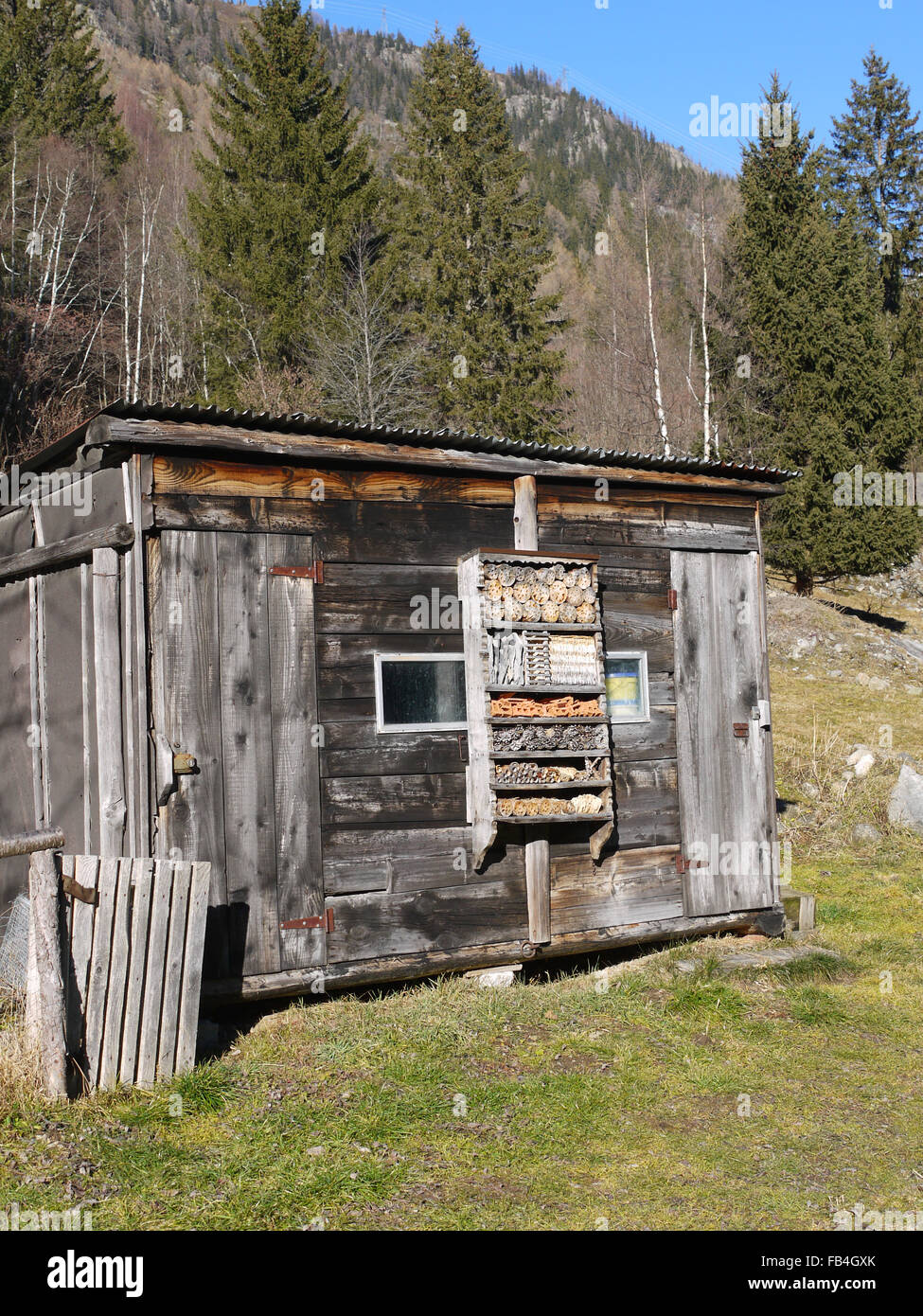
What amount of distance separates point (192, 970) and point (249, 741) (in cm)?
151

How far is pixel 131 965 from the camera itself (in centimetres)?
559

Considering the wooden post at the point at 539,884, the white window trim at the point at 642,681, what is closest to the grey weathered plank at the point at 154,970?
the wooden post at the point at 539,884

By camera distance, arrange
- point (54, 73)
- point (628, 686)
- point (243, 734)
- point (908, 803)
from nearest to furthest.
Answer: point (243, 734)
point (628, 686)
point (908, 803)
point (54, 73)

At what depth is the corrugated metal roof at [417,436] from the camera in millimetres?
6457

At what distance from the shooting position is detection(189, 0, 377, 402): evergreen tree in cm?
2556

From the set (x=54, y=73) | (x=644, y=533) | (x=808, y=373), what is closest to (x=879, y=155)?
(x=808, y=373)

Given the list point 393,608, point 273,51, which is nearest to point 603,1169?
point 393,608

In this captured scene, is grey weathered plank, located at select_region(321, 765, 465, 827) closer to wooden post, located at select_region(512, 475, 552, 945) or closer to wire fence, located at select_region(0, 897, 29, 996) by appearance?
wooden post, located at select_region(512, 475, 552, 945)

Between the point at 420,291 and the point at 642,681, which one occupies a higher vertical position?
the point at 420,291

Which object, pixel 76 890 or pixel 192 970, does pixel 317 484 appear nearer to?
pixel 76 890

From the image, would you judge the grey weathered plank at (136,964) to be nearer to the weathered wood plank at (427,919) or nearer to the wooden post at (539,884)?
the weathered wood plank at (427,919)

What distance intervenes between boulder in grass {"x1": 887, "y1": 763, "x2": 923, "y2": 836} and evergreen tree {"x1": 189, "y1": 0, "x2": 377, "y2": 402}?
1778 cm

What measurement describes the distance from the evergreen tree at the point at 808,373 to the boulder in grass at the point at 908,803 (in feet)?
42.5
